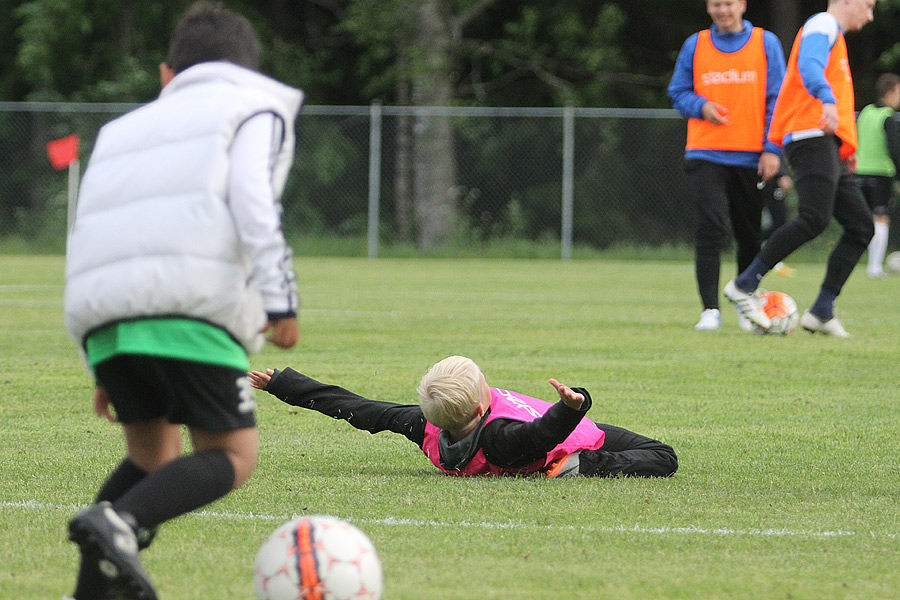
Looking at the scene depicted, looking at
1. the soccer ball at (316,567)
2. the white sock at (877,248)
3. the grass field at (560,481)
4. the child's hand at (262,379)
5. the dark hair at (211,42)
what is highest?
the dark hair at (211,42)

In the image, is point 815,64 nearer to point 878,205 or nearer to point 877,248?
point 878,205

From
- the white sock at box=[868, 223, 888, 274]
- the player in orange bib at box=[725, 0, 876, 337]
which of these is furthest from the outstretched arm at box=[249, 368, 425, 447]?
the white sock at box=[868, 223, 888, 274]

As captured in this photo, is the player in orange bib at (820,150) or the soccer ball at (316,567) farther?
the player in orange bib at (820,150)

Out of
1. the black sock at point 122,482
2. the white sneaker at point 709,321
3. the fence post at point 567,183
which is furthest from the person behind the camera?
the fence post at point 567,183

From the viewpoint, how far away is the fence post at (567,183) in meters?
19.6

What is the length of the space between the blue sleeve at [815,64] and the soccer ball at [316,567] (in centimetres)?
563

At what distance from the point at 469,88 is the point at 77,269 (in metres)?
21.9

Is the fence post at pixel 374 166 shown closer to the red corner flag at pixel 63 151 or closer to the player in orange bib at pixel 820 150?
the red corner flag at pixel 63 151

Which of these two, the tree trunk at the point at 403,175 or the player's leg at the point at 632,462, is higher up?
the player's leg at the point at 632,462

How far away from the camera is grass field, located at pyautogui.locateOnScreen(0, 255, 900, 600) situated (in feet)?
10.2

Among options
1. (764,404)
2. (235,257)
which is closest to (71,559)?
(235,257)

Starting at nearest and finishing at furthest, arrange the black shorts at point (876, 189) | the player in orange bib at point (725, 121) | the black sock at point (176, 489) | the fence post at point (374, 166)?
the black sock at point (176, 489)
the player in orange bib at point (725, 121)
the black shorts at point (876, 189)
the fence post at point (374, 166)

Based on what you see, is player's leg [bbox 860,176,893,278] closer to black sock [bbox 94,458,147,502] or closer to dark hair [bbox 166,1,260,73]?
dark hair [bbox 166,1,260,73]

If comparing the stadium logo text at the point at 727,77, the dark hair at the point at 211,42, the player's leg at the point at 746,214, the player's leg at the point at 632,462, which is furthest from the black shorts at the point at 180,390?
the stadium logo text at the point at 727,77
